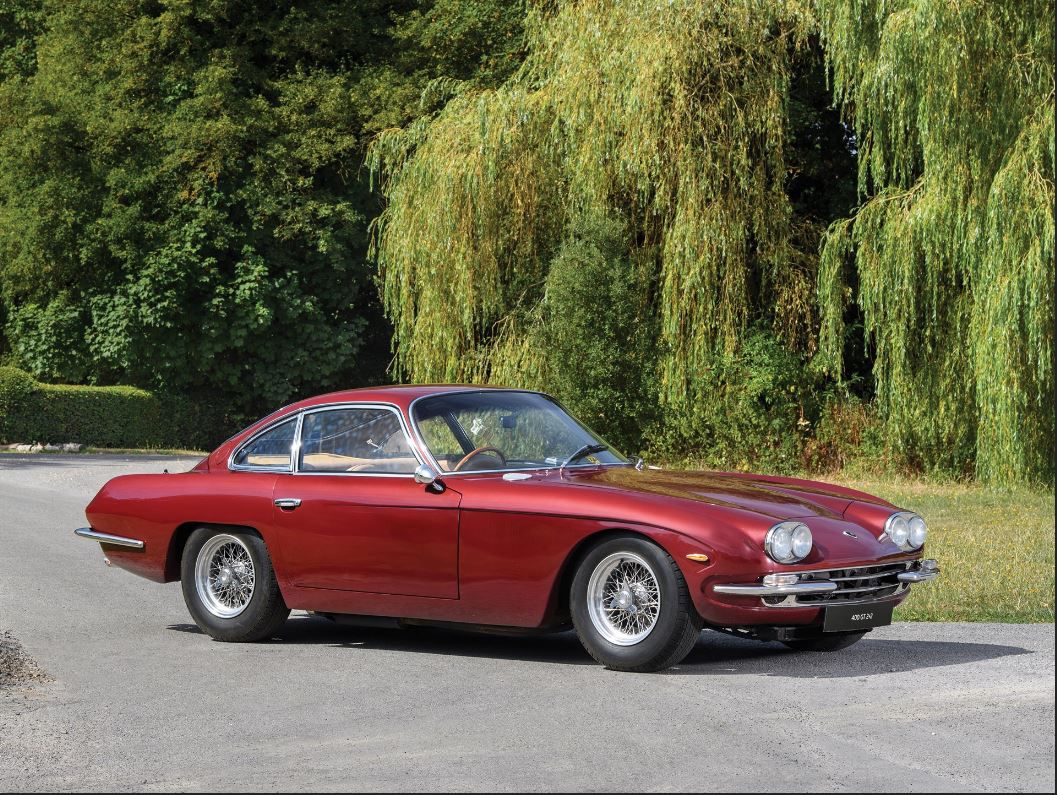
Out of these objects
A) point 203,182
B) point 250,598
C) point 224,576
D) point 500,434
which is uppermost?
point 203,182

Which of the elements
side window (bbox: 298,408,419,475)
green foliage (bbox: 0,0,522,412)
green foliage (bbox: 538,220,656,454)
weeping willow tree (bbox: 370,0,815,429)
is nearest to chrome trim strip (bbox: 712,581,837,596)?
side window (bbox: 298,408,419,475)

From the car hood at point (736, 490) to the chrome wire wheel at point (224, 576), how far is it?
2.16 m

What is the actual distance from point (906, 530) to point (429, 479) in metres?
2.66

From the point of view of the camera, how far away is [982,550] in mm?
Result: 13008

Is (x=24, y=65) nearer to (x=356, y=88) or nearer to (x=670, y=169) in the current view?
(x=356, y=88)

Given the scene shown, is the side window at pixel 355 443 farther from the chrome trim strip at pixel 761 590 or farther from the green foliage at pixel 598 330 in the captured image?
the green foliage at pixel 598 330

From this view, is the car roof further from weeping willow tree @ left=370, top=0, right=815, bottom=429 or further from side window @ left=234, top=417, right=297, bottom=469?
weeping willow tree @ left=370, top=0, right=815, bottom=429

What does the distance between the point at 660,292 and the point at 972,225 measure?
5.56 metres

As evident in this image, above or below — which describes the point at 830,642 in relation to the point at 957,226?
below

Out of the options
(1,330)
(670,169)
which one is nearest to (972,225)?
(670,169)

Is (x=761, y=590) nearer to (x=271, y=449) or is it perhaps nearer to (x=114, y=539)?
(x=271, y=449)

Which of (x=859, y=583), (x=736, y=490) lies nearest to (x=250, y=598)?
(x=736, y=490)

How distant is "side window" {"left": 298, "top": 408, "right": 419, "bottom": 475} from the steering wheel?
0.83ft

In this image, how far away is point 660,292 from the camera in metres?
22.3
